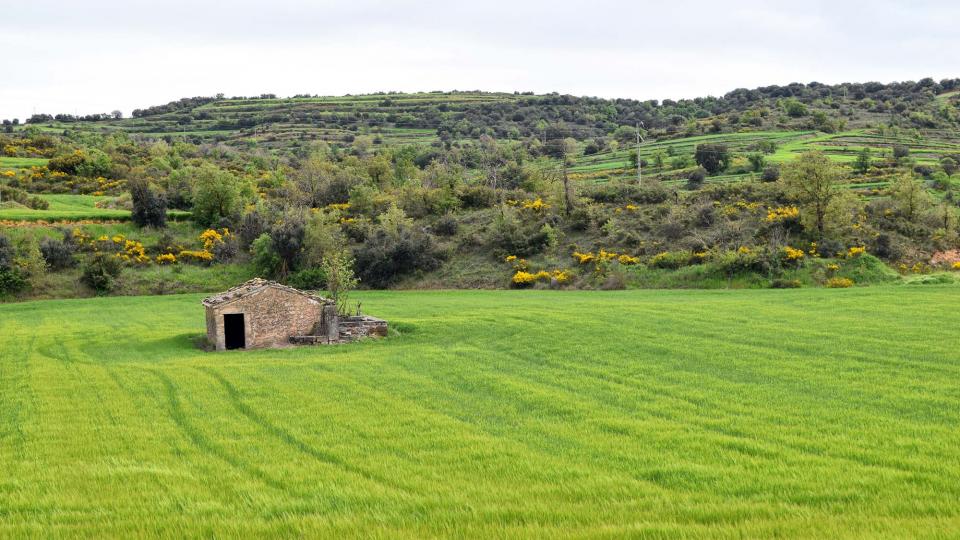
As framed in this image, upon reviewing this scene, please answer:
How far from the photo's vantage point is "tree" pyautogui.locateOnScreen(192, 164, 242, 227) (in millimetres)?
75688

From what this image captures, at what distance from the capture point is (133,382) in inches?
1070

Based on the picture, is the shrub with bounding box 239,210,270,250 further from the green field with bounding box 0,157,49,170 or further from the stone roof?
the green field with bounding box 0,157,49,170

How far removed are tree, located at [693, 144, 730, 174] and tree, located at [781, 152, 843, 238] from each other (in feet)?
86.7

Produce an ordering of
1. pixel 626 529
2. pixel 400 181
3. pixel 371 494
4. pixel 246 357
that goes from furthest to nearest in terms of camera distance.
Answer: pixel 400 181 < pixel 246 357 < pixel 371 494 < pixel 626 529

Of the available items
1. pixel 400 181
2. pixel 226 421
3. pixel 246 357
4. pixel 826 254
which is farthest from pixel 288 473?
pixel 400 181

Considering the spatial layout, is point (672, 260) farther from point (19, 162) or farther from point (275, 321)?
point (19, 162)

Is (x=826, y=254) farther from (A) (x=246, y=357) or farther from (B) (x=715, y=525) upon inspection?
(B) (x=715, y=525)

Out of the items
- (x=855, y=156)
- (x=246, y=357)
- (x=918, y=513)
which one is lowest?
(x=246, y=357)

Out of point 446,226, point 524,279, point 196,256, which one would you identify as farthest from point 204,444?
point 446,226

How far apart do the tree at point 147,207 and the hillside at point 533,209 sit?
0.42ft

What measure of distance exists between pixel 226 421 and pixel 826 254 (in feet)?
151

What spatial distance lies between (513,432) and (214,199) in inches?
2522

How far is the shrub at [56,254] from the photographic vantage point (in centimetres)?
6372

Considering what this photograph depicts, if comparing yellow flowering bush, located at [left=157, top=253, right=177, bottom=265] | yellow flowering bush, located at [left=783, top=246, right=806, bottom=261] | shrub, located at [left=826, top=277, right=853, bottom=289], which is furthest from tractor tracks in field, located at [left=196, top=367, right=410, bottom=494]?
yellow flowering bush, located at [left=157, top=253, right=177, bottom=265]
